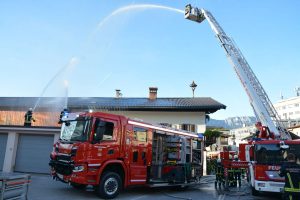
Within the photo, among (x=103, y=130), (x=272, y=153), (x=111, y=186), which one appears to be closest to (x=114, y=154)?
(x=103, y=130)

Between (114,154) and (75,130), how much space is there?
1.58 meters

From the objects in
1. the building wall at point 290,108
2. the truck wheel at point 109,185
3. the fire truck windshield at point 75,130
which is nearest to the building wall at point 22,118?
the fire truck windshield at point 75,130

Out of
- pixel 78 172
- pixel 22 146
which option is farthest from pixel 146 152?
pixel 22 146

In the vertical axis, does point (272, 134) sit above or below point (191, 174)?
above

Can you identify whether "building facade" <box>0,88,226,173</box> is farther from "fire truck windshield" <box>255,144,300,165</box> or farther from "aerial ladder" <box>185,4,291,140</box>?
"fire truck windshield" <box>255,144,300,165</box>

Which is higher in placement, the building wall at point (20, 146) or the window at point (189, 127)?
the window at point (189, 127)

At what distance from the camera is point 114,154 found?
1004 cm

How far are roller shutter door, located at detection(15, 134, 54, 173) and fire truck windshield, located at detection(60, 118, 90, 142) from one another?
23.5ft

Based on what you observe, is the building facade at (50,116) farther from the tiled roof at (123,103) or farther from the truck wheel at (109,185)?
the truck wheel at (109,185)

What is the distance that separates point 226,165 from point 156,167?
3270 mm

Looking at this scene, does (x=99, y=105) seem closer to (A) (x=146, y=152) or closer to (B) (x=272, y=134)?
(A) (x=146, y=152)

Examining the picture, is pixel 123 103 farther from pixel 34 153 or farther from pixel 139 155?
pixel 139 155

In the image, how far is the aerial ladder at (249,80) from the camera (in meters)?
11.0

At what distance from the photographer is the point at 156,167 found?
12047mm
